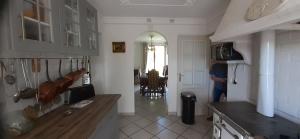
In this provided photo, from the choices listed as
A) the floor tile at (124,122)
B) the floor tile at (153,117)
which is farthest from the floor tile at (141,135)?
the floor tile at (153,117)

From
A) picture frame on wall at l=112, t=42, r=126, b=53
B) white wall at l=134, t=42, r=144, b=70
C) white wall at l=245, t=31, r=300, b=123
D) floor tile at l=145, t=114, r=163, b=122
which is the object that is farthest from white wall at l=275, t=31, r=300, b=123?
white wall at l=134, t=42, r=144, b=70

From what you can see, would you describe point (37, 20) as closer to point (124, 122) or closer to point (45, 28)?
point (45, 28)

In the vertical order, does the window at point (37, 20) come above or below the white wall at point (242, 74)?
above

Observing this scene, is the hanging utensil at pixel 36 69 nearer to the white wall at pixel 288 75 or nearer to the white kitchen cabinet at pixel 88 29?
the white kitchen cabinet at pixel 88 29

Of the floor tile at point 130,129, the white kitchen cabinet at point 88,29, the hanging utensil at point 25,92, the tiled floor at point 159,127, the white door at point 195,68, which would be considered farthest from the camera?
the white door at point 195,68

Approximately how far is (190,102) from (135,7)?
86.2 inches

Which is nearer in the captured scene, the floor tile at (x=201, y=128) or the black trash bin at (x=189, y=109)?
the floor tile at (x=201, y=128)

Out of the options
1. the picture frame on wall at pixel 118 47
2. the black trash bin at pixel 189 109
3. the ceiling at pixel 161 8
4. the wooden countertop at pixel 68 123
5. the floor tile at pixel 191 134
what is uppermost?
the ceiling at pixel 161 8

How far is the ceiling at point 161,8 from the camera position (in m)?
2.62

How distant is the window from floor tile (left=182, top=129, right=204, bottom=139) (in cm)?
253

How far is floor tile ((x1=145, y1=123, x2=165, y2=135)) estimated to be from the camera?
113 inches

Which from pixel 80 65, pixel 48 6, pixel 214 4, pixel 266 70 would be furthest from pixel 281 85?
pixel 80 65

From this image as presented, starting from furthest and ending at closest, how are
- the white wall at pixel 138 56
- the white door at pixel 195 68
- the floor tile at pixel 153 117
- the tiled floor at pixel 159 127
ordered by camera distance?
the white wall at pixel 138 56
the white door at pixel 195 68
the floor tile at pixel 153 117
the tiled floor at pixel 159 127

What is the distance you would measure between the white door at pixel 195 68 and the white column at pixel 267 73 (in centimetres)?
193
